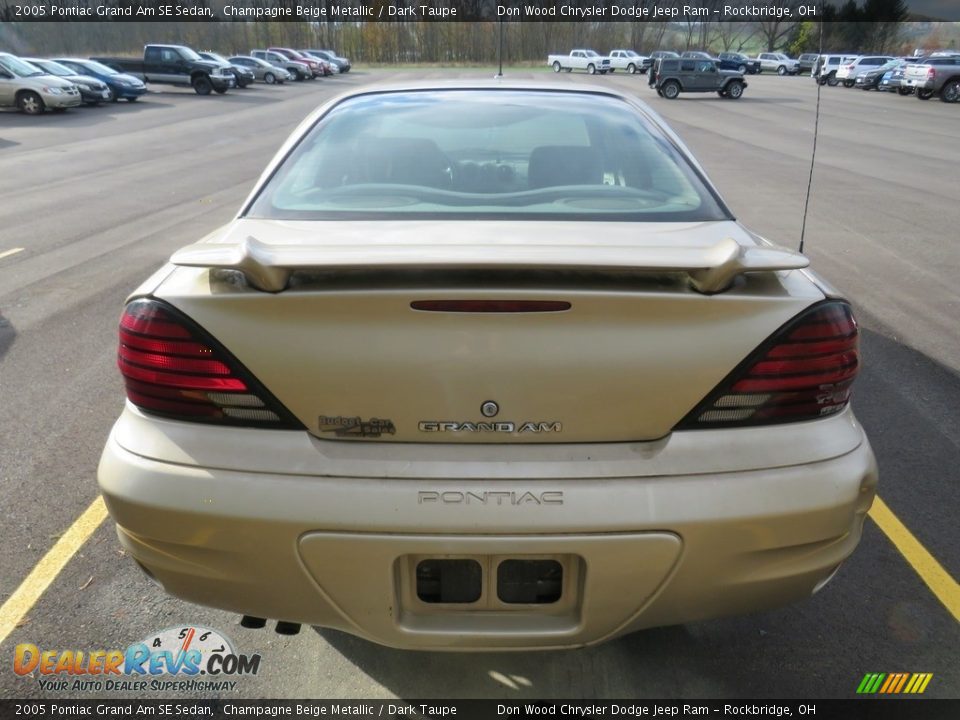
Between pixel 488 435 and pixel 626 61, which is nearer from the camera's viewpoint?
pixel 488 435

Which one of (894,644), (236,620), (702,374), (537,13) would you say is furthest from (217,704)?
(537,13)

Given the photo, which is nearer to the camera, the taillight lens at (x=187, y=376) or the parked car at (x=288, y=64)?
the taillight lens at (x=187, y=376)

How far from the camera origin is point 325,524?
5.78 ft

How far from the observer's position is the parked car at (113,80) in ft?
88.7

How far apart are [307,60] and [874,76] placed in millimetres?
33389

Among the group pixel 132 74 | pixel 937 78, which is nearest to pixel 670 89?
pixel 937 78

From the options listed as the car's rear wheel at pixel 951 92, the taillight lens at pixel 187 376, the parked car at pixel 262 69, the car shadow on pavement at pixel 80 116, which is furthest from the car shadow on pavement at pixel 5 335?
Answer: the parked car at pixel 262 69

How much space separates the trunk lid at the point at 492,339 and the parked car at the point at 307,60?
50.1 m

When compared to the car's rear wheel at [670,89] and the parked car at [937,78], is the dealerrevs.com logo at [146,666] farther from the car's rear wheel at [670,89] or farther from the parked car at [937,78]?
the parked car at [937,78]

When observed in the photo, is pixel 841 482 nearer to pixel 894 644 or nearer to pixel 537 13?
pixel 894 644

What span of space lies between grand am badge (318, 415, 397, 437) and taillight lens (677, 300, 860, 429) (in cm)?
70

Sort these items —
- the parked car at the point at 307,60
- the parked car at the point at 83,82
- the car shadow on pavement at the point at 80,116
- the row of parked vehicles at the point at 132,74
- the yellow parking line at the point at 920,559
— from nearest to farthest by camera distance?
the yellow parking line at the point at 920,559
the car shadow on pavement at the point at 80,116
the row of parked vehicles at the point at 132,74
the parked car at the point at 83,82
the parked car at the point at 307,60

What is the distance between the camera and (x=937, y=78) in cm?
3094

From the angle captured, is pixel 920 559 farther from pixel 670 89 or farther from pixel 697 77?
pixel 697 77
